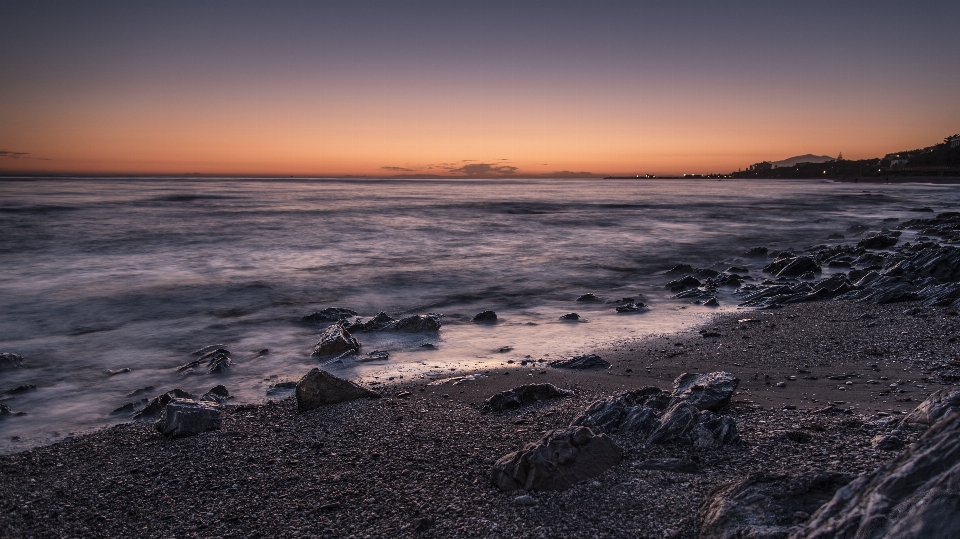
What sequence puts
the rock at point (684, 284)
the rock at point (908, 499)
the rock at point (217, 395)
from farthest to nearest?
the rock at point (684, 284) < the rock at point (217, 395) < the rock at point (908, 499)

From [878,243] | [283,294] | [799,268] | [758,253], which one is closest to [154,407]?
[283,294]

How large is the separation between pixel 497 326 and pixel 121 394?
5.19m

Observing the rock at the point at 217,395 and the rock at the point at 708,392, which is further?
the rock at the point at 217,395

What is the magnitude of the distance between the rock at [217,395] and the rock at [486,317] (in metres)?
4.37

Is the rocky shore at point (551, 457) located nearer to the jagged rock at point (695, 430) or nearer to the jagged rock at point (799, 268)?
the jagged rock at point (695, 430)

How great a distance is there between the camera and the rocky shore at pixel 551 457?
2564 mm

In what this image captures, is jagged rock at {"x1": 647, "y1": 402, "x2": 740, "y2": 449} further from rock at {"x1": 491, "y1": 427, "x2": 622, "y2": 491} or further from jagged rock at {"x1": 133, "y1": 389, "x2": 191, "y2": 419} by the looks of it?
jagged rock at {"x1": 133, "y1": 389, "x2": 191, "y2": 419}

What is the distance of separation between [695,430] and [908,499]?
187 centimetres

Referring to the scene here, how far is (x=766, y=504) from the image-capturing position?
251cm

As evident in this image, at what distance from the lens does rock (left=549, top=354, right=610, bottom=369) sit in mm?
6152

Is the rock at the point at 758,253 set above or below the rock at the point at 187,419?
above

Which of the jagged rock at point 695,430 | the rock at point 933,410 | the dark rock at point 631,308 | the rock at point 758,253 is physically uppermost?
the rock at point 933,410

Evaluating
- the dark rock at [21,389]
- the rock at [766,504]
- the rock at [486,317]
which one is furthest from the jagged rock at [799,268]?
the dark rock at [21,389]

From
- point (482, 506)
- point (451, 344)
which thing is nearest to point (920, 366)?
point (482, 506)
